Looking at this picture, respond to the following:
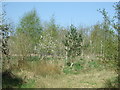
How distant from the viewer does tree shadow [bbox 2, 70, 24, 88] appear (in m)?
7.78

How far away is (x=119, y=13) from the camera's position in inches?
236

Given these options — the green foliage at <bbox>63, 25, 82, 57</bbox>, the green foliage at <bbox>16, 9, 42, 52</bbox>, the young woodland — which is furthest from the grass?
the green foliage at <bbox>16, 9, 42, 52</bbox>

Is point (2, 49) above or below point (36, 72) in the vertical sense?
above

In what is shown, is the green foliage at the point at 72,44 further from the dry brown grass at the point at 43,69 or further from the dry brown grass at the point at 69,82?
the dry brown grass at the point at 69,82

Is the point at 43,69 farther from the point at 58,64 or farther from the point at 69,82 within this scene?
the point at 58,64

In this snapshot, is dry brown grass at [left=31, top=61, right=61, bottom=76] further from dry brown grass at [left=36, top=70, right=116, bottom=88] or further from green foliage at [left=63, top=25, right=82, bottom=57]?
green foliage at [left=63, top=25, right=82, bottom=57]

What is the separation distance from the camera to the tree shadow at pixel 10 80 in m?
7.78

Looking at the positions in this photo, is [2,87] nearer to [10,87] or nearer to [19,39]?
[10,87]

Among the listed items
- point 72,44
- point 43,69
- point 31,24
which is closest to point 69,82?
point 43,69

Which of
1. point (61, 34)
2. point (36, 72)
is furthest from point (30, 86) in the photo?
point (61, 34)

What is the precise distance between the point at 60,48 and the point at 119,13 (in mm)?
13850

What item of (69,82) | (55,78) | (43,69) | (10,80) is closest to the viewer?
(10,80)

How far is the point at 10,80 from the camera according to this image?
8.59 m

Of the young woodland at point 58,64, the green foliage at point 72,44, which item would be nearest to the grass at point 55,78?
the young woodland at point 58,64
